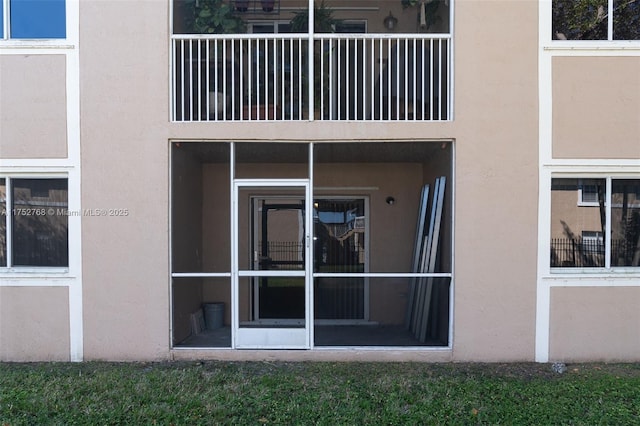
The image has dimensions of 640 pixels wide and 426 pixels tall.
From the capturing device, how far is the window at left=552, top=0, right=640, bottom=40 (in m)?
6.20

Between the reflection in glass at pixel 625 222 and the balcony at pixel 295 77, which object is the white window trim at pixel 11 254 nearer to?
the balcony at pixel 295 77

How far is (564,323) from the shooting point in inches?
239

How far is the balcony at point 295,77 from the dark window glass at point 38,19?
154cm

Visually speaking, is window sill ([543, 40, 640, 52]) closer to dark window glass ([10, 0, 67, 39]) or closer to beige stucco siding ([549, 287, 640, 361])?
beige stucco siding ([549, 287, 640, 361])

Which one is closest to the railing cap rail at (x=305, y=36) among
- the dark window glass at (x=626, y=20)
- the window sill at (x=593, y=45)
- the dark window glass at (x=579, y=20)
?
the window sill at (x=593, y=45)

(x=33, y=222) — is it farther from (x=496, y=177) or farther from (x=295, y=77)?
(x=496, y=177)

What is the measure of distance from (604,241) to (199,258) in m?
6.13

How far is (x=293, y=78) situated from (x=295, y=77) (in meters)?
0.03

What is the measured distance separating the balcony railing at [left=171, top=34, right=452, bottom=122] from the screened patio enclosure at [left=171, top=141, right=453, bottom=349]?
24.7 inches

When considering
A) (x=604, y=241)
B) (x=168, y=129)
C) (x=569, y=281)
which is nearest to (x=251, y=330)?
(x=168, y=129)

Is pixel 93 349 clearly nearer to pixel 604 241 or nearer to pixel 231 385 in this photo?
pixel 231 385

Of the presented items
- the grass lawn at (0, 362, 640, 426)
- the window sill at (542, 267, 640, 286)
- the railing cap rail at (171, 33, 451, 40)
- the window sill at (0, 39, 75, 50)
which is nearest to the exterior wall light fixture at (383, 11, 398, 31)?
the railing cap rail at (171, 33, 451, 40)

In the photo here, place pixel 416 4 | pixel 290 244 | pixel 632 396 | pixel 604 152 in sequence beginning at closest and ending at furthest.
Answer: pixel 632 396
pixel 604 152
pixel 416 4
pixel 290 244

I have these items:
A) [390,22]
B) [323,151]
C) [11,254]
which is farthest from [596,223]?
[11,254]
